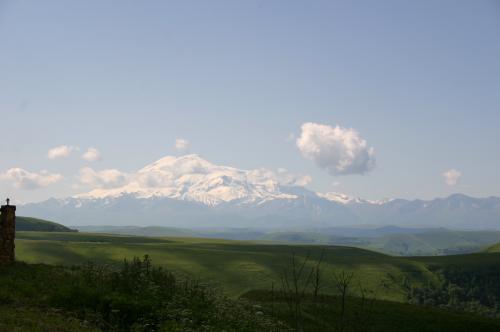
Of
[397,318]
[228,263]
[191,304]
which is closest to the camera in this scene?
[191,304]

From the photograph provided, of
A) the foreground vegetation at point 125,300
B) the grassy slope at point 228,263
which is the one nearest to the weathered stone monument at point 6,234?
the foreground vegetation at point 125,300

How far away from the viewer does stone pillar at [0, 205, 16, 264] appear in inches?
1146

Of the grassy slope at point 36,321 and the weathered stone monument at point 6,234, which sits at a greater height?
the weathered stone monument at point 6,234

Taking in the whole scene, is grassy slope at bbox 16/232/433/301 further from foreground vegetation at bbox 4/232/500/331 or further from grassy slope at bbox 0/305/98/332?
grassy slope at bbox 0/305/98/332

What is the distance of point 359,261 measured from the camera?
413 feet

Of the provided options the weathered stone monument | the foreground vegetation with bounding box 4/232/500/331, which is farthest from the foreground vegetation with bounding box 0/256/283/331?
the weathered stone monument

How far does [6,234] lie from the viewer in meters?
29.4

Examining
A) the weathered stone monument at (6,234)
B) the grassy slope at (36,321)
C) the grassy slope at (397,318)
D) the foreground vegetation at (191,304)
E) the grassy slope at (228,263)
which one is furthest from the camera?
the grassy slope at (228,263)

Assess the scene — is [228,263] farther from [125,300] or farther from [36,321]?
[36,321]

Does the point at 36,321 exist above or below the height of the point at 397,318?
above

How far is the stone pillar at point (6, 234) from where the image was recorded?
Result: 29.1m

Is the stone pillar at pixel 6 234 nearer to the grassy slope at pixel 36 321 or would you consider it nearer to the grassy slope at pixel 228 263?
the grassy slope at pixel 36 321

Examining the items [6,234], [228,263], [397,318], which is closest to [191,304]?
[6,234]

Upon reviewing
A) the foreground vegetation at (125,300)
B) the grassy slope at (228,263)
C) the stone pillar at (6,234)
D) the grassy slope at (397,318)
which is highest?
the stone pillar at (6,234)
